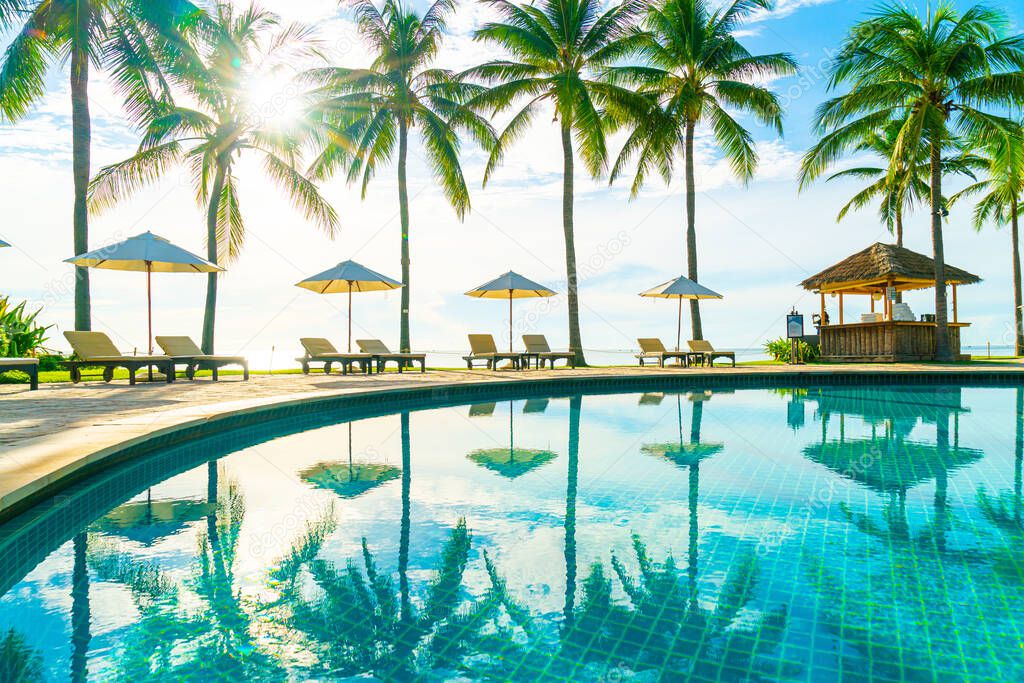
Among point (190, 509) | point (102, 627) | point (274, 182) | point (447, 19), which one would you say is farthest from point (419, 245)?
point (102, 627)

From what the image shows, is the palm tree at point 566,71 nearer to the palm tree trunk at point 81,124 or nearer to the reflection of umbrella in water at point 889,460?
the palm tree trunk at point 81,124

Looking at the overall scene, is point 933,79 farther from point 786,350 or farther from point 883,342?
point 786,350

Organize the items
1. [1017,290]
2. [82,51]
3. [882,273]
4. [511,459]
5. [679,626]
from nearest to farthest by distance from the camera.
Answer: [679,626] < [511,459] < [82,51] < [882,273] < [1017,290]

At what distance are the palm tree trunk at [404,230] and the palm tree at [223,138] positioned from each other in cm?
215

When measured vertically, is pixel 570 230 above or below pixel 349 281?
above

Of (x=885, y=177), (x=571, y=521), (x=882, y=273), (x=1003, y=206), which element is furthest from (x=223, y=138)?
(x=1003, y=206)

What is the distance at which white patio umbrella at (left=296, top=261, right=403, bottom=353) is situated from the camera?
14.6 m

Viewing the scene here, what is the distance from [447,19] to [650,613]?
19902 millimetres

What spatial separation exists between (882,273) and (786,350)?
371 centimetres

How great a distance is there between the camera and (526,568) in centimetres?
321

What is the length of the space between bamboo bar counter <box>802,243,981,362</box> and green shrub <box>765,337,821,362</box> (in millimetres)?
319

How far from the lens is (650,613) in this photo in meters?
2.72

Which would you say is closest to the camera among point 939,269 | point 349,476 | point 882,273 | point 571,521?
point 571,521

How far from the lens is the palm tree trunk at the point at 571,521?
110 inches
